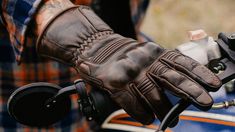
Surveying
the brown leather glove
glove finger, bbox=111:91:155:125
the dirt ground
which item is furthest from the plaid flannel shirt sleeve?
the dirt ground

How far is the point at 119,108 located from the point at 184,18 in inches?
106

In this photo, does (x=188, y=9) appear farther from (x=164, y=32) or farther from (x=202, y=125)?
(x=202, y=125)

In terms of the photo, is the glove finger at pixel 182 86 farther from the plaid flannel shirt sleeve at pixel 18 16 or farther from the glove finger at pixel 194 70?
the plaid flannel shirt sleeve at pixel 18 16

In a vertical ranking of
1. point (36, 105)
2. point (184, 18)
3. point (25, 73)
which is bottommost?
point (184, 18)

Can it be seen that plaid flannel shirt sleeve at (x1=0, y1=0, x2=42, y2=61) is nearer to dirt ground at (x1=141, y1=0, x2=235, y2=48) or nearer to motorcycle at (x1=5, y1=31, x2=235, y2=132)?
motorcycle at (x1=5, y1=31, x2=235, y2=132)

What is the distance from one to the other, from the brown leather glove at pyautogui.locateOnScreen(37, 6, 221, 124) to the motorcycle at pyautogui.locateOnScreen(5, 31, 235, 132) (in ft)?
0.08

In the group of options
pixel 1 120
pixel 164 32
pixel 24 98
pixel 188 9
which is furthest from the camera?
pixel 188 9

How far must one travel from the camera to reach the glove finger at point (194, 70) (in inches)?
35.4

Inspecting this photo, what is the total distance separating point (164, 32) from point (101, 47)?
250 centimetres

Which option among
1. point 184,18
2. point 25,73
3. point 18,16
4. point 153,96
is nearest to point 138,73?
point 153,96

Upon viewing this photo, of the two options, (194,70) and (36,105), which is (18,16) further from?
(194,70)

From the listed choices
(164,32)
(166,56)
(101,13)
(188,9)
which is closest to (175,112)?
(166,56)

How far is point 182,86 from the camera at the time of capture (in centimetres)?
89

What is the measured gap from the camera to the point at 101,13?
152 cm
